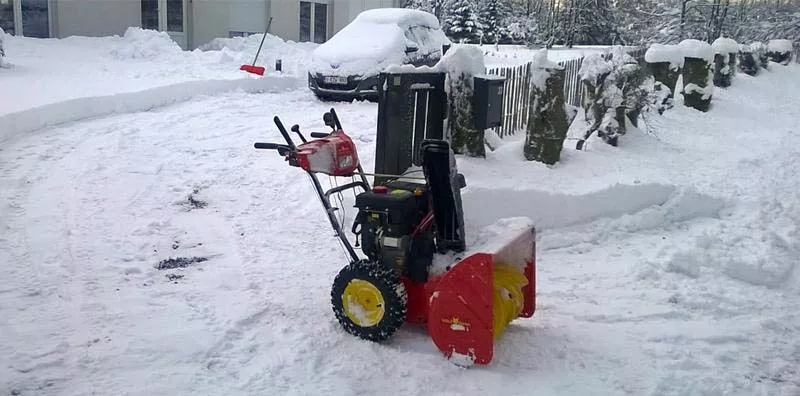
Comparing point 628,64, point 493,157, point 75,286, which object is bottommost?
point 75,286

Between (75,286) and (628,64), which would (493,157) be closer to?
(628,64)

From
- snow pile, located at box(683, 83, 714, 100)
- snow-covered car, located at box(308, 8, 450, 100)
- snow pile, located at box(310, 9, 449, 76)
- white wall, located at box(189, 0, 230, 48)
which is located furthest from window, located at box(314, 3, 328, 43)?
snow pile, located at box(683, 83, 714, 100)

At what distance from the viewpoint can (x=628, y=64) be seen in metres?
9.67

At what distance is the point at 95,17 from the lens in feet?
68.0

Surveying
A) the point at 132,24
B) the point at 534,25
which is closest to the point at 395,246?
the point at 132,24

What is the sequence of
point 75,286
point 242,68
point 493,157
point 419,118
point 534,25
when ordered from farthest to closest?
point 534,25 → point 242,68 → point 493,157 → point 419,118 → point 75,286

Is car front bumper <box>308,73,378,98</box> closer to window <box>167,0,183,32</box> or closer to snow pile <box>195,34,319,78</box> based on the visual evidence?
snow pile <box>195,34,319,78</box>

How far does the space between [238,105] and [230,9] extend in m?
12.0

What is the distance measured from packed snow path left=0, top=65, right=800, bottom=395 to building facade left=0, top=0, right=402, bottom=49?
458 inches

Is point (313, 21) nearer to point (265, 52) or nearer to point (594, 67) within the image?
point (265, 52)

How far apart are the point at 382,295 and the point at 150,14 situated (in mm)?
20392

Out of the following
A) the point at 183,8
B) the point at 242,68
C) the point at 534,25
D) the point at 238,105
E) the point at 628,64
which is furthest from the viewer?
the point at 534,25

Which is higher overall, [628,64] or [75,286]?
[628,64]

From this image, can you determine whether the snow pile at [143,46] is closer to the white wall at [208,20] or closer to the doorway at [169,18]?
the doorway at [169,18]
